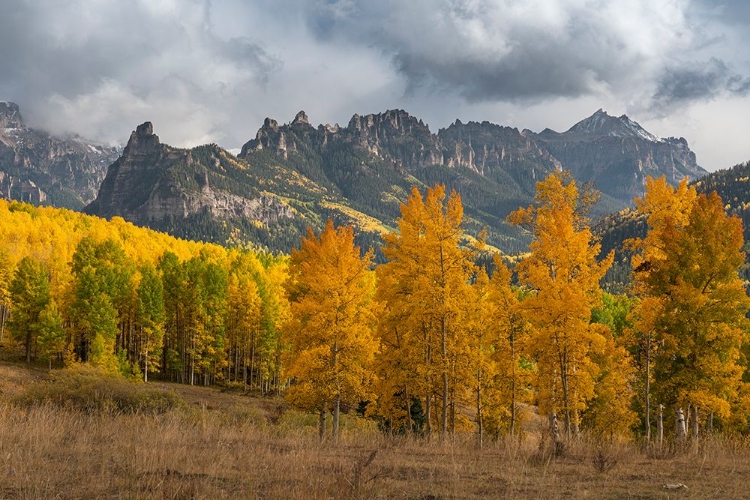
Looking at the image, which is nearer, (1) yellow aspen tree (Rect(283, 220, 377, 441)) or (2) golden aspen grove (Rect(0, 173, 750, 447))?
(2) golden aspen grove (Rect(0, 173, 750, 447))

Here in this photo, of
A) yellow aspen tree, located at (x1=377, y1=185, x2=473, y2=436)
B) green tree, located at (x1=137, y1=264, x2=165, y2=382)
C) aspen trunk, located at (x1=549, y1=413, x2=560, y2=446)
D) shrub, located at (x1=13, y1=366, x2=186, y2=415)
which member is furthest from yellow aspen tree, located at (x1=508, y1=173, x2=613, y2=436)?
green tree, located at (x1=137, y1=264, x2=165, y2=382)

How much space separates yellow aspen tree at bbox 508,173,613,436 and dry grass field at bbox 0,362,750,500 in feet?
28.0

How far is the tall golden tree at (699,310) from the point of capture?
17.6 m

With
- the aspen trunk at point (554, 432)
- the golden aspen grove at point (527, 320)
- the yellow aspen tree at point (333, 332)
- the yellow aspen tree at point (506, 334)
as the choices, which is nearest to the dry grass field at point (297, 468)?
the aspen trunk at point (554, 432)

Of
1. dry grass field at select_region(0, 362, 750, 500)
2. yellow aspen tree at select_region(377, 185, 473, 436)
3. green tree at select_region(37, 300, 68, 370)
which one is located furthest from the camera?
green tree at select_region(37, 300, 68, 370)

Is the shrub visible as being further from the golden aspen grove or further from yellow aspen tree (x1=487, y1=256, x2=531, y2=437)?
yellow aspen tree (x1=487, y1=256, x2=531, y2=437)

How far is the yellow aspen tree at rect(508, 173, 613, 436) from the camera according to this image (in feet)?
65.8

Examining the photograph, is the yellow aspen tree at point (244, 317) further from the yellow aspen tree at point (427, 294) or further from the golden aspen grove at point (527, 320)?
the yellow aspen tree at point (427, 294)

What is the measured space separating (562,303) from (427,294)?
5.23 metres

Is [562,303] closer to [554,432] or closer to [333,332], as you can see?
[554,432]

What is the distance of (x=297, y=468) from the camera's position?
7.52 meters

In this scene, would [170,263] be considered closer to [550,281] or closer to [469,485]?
[550,281]

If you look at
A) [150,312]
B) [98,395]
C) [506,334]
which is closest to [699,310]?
[506,334]

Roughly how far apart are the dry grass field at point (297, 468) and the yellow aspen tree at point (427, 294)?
9.92 m
